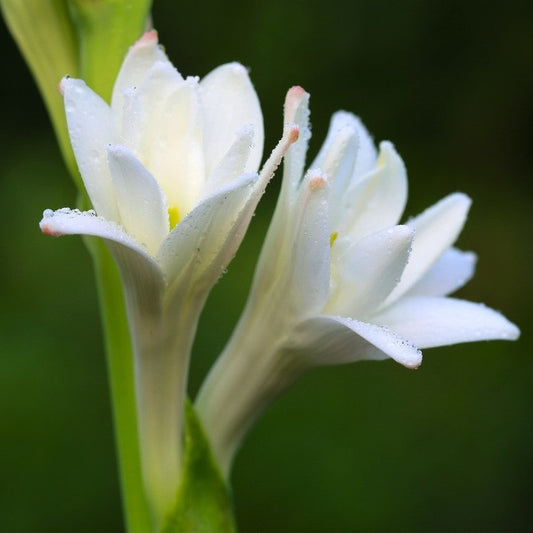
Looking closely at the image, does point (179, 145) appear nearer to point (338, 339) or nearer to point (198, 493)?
point (338, 339)

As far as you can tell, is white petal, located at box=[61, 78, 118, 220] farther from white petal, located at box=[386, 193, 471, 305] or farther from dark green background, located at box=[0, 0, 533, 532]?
dark green background, located at box=[0, 0, 533, 532]

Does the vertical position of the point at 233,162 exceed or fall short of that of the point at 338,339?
it exceeds it

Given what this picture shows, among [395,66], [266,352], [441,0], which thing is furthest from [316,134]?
[266,352]

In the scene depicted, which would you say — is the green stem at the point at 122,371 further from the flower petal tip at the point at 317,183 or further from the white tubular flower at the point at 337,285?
the flower petal tip at the point at 317,183

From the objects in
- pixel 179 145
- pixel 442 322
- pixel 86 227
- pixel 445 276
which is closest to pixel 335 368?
pixel 445 276

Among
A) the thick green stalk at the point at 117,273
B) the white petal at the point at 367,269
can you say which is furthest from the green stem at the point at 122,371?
the white petal at the point at 367,269

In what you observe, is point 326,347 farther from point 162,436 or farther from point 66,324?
point 66,324
